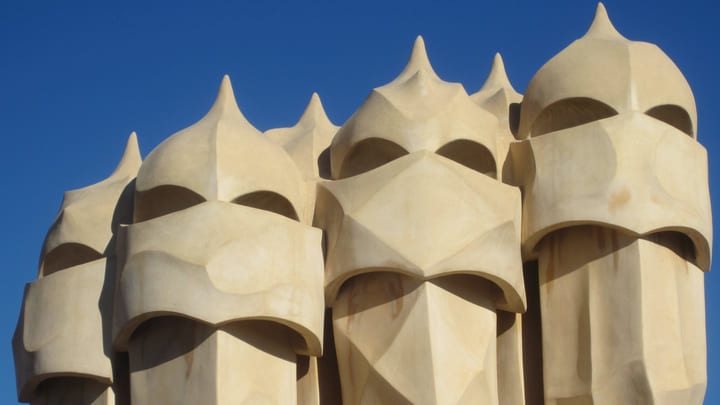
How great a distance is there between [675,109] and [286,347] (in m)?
6.31

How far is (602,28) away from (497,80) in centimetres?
200

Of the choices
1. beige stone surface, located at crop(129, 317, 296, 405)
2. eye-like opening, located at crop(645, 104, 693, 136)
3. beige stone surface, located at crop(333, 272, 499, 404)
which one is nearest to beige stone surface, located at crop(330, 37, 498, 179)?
beige stone surface, located at crop(333, 272, 499, 404)

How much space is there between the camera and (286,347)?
17688 mm

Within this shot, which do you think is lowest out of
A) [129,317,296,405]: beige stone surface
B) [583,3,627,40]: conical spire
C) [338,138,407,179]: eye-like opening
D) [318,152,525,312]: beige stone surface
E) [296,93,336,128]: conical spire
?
[129,317,296,405]: beige stone surface

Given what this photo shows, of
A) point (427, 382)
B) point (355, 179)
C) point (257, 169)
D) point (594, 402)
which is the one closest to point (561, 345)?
point (594, 402)

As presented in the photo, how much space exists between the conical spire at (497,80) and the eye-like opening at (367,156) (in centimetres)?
261

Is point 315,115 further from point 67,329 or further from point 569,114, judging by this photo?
point 67,329

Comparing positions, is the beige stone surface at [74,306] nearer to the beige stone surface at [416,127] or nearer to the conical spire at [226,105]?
the conical spire at [226,105]

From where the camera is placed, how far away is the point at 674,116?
1927cm

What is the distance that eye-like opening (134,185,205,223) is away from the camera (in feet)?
59.4

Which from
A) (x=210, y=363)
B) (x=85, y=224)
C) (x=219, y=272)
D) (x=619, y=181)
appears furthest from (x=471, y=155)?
(x=85, y=224)

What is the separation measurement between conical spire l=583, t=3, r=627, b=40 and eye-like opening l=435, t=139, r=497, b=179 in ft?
7.92

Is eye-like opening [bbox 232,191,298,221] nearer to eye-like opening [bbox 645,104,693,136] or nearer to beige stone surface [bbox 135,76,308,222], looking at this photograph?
beige stone surface [bbox 135,76,308,222]

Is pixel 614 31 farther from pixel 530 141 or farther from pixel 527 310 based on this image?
pixel 527 310
